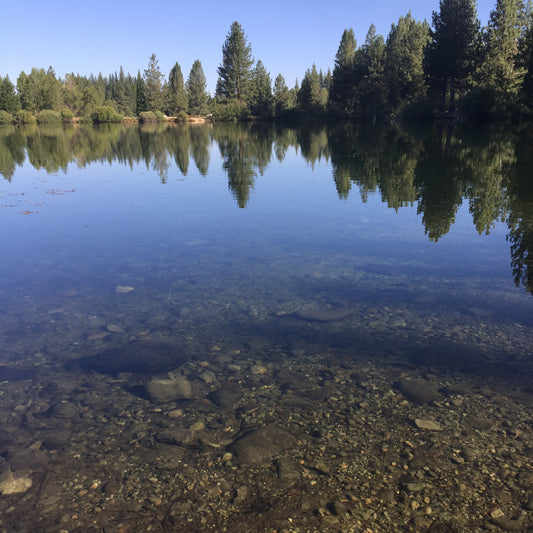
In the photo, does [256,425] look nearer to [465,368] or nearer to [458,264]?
[465,368]

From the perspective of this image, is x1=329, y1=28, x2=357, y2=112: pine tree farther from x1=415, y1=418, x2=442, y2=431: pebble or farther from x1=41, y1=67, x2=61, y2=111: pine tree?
x1=415, y1=418, x2=442, y2=431: pebble

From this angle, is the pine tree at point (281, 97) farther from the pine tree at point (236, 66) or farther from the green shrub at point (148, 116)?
the green shrub at point (148, 116)

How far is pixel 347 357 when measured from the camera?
5.52 m

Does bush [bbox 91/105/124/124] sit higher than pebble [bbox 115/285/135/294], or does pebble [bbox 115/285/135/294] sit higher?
bush [bbox 91/105/124/124]

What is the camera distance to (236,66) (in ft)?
328

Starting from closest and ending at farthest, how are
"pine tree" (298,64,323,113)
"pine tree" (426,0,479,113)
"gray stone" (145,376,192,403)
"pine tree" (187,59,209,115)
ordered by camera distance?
"gray stone" (145,376,192,403), "pine tree" (426,0,479,113), "pine tree" (298,64,323,113), "pine tree" (187,59,209,115)

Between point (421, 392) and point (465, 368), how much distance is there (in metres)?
0.80

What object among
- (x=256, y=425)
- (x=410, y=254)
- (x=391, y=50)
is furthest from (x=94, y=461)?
(x=391, y=50)

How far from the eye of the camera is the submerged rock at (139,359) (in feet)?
17.9

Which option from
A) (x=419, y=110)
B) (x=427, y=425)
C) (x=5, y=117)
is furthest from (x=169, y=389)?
(x=5, y=117)

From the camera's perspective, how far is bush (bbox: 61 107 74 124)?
9488cm

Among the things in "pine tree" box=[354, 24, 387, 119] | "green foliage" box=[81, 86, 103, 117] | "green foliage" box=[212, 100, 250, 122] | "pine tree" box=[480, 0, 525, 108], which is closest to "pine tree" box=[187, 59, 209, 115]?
"green foliage" box=[212, 100, 250, 122]

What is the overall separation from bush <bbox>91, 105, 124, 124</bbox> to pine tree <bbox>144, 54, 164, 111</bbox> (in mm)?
11584

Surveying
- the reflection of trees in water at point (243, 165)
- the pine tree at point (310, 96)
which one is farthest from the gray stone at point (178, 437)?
the pine tree at point (310, 96)
